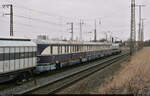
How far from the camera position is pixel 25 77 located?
16828mm

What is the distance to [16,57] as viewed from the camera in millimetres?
15375

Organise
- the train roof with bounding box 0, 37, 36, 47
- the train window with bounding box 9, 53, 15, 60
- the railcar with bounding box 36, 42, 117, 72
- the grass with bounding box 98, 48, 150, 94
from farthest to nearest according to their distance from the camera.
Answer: the railcar with bounding box 36, 42, 117, 72, the train window with bounding box 9, 53, 15, 60, the train roof with bounding box 0, 37, 36, 47, the grass with bounding box 98, 48, 150, 94

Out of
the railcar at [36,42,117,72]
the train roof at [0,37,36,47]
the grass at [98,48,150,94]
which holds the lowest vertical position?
the grass at [98,48,150,94]

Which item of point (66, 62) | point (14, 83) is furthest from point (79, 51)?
point (14, 83)

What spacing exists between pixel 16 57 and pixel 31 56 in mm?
2074

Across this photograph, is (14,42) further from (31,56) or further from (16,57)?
(31,56)

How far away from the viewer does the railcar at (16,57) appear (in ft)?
46.2

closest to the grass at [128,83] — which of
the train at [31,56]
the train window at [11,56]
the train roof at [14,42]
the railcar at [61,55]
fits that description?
the railcar at [61,55]

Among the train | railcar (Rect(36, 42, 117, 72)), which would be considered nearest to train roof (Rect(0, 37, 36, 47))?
the train

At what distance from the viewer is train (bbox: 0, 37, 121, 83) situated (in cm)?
1436

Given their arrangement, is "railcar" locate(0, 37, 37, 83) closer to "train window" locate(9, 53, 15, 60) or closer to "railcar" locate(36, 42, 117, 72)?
"train window" locate(9, 53, 15, 60)

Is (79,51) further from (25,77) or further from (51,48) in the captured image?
(25,77)

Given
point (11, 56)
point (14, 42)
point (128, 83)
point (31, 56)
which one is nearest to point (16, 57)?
point (11, 56)

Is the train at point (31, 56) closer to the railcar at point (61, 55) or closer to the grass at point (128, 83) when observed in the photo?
the railcar at point (61, 55)
